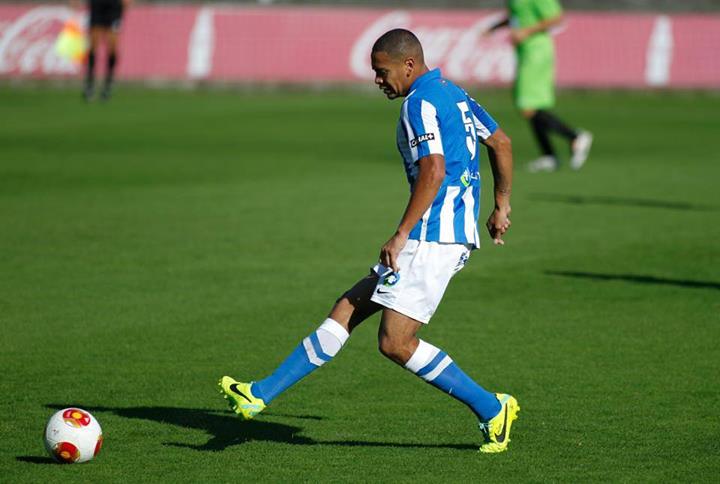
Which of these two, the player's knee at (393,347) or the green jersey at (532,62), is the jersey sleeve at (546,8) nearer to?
the green jersey at (532,62)

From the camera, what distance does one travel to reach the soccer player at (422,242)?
5.62m

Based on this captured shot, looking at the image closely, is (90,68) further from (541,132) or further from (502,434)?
(502,434)

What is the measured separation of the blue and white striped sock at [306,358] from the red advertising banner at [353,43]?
23.9 m

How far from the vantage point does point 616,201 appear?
1472 centimetres

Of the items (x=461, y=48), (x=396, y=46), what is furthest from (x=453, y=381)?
(x=461, y=48)

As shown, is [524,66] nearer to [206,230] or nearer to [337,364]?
[206,230]

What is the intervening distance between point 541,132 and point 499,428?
12118 millimetres

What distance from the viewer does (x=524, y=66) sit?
691 inches

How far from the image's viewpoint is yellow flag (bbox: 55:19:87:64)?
29188 millimetres

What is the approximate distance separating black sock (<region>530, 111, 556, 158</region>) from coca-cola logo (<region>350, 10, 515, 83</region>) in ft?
39.6

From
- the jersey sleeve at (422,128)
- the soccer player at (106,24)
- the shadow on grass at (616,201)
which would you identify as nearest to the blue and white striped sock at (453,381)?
the jersey sleeve at (422,128)

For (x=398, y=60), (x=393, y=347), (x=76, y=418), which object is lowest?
(x=76, y=418)

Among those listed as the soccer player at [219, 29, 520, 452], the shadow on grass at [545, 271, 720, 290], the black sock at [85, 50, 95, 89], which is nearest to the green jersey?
the shadow on grass at [545, 271, 720, 290]

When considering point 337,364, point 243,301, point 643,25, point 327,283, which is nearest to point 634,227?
point 327,283
